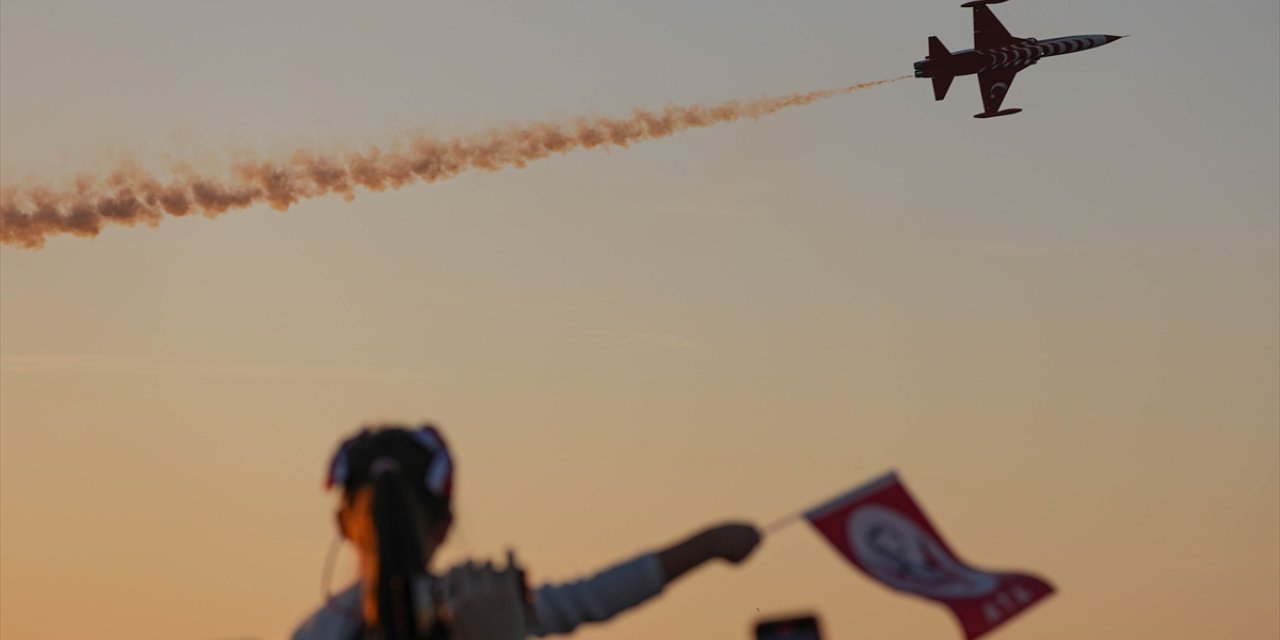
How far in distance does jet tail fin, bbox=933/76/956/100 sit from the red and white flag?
4599 inches

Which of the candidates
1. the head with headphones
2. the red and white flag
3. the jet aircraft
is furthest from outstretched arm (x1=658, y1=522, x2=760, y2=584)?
the jet aircraft

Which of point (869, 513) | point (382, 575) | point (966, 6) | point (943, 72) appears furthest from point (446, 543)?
point (966, 6)

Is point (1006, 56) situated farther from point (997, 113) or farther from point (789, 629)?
point (789, 629)

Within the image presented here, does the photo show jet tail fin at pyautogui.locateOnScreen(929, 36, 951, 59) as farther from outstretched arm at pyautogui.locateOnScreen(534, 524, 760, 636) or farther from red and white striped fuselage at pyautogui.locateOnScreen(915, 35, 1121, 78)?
outstretched arm at pyautogui.locateOnScreen(534, 524, 760, 636)

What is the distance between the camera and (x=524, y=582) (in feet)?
26.7

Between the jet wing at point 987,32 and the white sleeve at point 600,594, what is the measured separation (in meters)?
122

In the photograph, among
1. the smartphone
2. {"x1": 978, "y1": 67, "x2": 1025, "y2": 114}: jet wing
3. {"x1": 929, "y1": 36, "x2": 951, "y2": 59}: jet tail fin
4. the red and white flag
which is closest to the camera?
the smartphone

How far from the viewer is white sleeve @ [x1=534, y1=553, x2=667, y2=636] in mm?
9055

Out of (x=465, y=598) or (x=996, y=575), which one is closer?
(x=465, y=598)

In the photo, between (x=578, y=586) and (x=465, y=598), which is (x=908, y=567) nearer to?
(x=578, y=586)

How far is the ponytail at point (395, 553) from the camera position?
7.64m

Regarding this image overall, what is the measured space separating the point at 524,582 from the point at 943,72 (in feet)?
385

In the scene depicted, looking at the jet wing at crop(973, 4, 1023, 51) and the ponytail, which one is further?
the jet wing at crop(973, 4, 1023, 51)

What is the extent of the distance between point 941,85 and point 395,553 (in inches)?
4670
